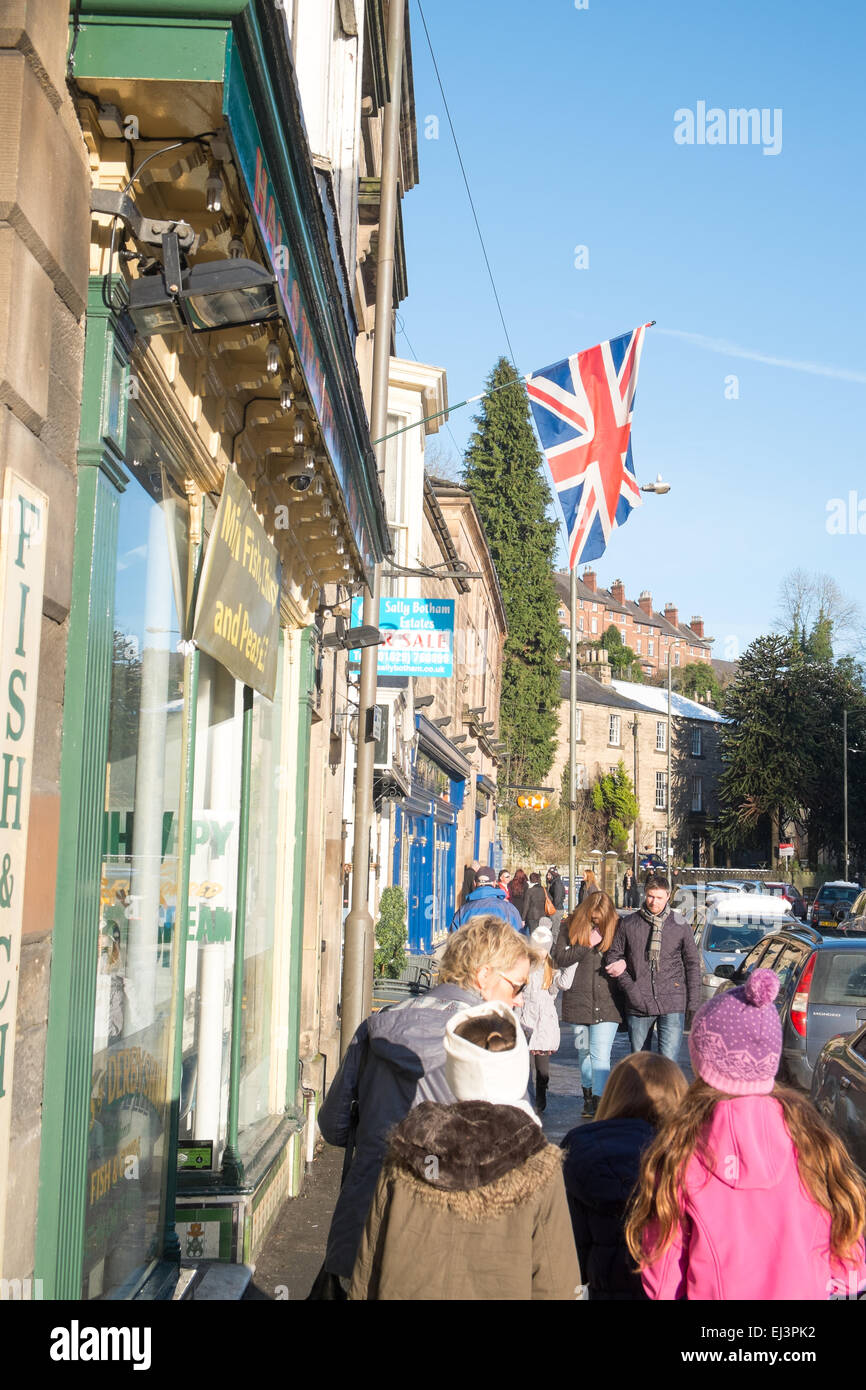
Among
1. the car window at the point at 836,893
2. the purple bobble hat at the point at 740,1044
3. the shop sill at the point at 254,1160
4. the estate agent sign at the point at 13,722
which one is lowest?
the shop sill at the point at 254,1160

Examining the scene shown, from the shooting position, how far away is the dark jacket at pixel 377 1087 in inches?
151

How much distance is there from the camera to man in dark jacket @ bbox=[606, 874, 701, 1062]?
31.5ft

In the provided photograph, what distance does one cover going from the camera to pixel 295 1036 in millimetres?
8695

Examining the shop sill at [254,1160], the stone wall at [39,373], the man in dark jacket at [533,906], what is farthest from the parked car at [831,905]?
the stone wall at [39,373]

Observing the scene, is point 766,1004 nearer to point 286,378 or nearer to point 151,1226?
point 151,1226

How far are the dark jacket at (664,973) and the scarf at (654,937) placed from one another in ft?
0.09

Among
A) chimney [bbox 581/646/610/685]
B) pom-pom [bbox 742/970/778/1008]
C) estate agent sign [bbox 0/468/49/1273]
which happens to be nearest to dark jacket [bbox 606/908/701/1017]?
pom-pom [bbox 742/970/778/1008]

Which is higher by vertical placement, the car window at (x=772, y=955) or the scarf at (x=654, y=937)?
the scarf at (x=654, y=937)

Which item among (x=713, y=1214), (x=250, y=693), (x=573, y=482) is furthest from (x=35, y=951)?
(x=573, y=482)

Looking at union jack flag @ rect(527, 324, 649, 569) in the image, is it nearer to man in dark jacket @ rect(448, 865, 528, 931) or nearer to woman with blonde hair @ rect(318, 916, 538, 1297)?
man in dark jacket @ rect(448, 865, 528, 931)

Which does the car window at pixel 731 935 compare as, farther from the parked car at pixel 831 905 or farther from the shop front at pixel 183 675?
the parked car at pixel 831 905

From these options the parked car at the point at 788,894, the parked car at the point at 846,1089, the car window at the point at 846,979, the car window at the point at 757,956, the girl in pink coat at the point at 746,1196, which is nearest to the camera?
the girl in pink coat at the point at 746,1196

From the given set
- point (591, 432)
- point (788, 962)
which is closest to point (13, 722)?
point (788, 962)

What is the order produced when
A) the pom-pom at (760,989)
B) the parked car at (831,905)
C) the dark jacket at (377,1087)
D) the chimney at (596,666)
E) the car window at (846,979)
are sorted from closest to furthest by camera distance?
1. the pom-pom at (760,989)
2. the dark jacket at (377,1087)
3. the car window at (846,979)
4. the parked car at (831,905)
5. the chimney at (596,666)
